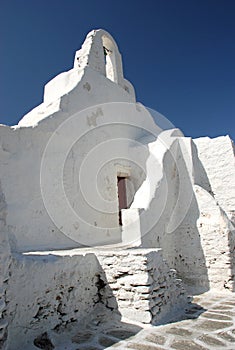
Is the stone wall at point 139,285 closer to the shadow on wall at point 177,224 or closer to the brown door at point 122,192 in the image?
the shadow on wall at point 177,224

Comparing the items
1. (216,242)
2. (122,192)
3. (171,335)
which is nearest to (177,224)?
(216,242)

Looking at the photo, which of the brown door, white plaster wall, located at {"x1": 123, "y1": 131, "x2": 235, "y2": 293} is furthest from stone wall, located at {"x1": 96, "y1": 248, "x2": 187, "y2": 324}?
the brown door

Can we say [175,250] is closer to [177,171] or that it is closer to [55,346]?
[177,171]

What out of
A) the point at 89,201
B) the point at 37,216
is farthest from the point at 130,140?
the point at 37,216

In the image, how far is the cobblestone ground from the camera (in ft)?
11.0

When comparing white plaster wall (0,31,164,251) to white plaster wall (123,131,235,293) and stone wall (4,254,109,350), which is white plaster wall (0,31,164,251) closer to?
white plaster wall (123,131,235,293)

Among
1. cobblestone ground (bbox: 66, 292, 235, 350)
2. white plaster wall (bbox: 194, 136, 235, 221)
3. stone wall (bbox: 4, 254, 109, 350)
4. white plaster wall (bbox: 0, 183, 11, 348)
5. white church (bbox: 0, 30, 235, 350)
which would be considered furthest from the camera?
white plaster wall (bbox: 194, 136, 235, 221)

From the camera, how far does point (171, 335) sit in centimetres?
370

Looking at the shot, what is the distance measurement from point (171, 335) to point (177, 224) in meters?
4.16

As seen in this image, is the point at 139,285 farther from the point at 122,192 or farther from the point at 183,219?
the point at 122,192

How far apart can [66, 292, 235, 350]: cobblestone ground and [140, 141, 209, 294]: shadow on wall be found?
2.32m

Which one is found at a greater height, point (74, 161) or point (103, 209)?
point (74, 161)

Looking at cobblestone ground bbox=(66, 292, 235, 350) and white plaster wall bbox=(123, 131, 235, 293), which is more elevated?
white plaster wall bbox=(123, 131, 235, 293)

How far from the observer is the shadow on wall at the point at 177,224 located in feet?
22.4
